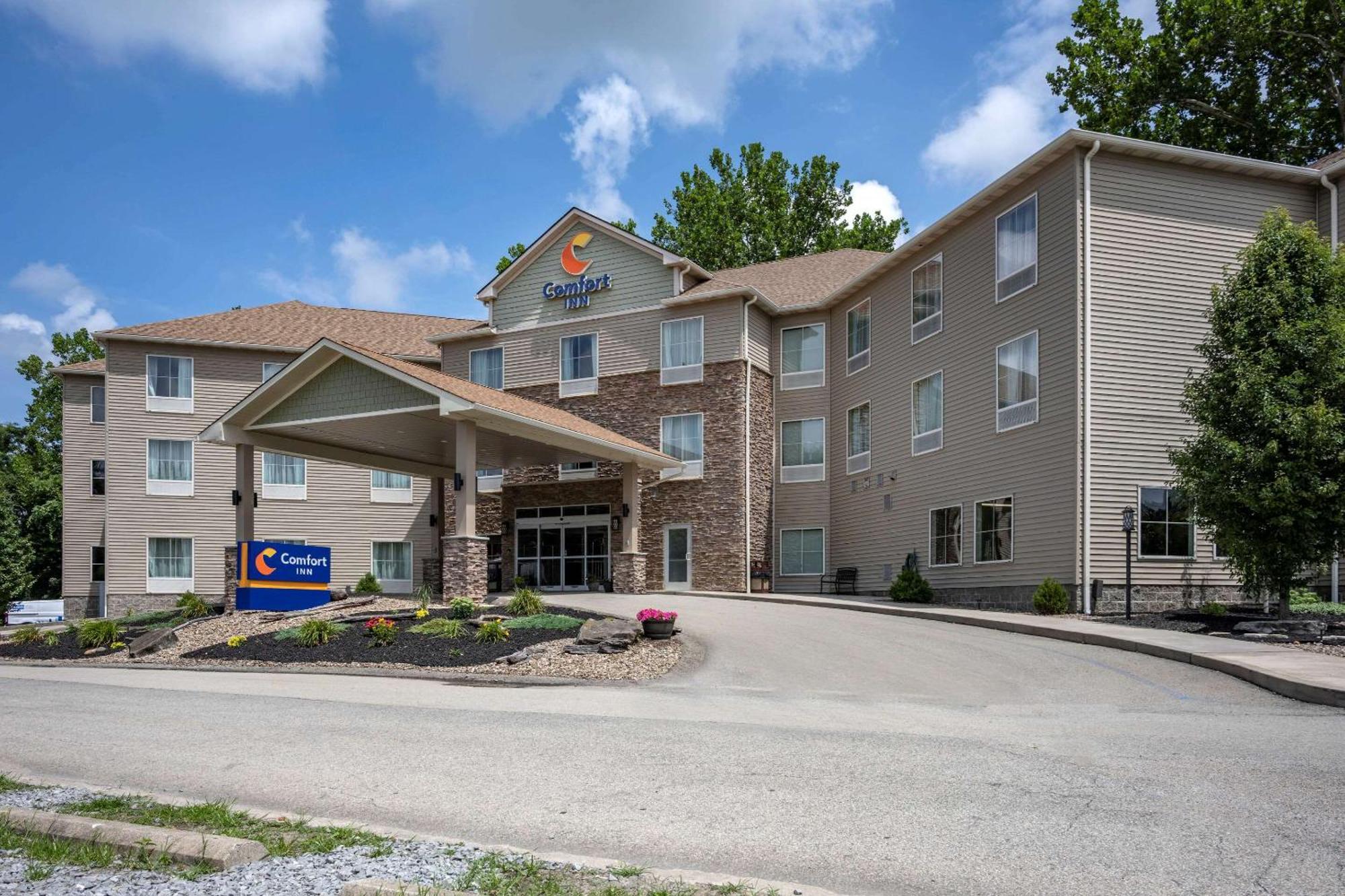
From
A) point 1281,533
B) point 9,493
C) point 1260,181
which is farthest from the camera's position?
point 9,493

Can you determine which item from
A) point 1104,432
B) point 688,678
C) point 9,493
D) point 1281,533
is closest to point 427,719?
point 688,678

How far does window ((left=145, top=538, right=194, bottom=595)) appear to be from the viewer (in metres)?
33.6

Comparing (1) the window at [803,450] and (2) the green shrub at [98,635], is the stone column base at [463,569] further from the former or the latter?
(1) the window at [803,450]

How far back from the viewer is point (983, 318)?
23.3 m

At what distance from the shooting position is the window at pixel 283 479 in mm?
34781

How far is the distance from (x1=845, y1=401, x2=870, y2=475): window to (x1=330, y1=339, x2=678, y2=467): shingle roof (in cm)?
579

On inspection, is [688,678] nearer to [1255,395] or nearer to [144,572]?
[1255,395]

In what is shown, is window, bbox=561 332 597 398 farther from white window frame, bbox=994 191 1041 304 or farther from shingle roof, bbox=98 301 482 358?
white window frame, bbox=994 191 1041 304

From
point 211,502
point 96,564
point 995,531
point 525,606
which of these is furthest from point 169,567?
point 995,531

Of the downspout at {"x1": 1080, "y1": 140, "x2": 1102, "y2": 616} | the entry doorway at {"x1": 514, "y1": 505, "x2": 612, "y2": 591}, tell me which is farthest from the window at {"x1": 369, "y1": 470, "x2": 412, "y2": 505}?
the downspout at {"x1": 1080, "y1": 140, "x2": 1102, "y2": 616}

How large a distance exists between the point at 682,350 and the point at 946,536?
984cm

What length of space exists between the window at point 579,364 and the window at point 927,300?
9999 mm

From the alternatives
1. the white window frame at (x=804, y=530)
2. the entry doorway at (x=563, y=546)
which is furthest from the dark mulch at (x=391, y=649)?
the entry doorway at (x=563, y=546)

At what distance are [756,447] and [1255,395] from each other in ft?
50.5
